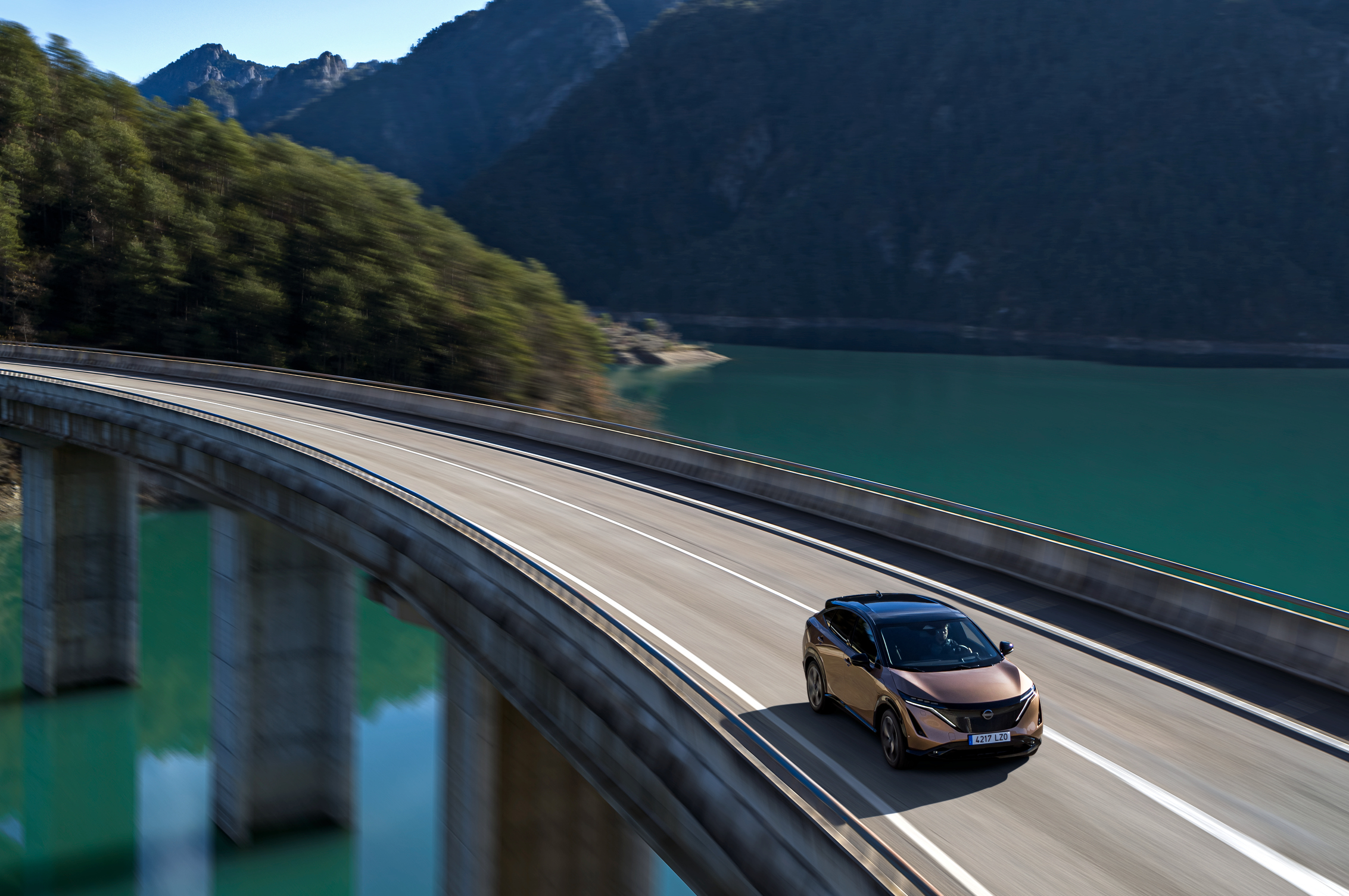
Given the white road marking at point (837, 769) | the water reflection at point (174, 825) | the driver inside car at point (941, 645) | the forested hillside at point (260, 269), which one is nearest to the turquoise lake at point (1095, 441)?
the forested hillside at point (260, 269)

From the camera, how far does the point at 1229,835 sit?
29.6ft

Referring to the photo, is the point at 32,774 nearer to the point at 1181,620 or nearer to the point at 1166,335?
the point at 1181,620

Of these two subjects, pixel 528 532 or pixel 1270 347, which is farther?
pixel 1270 347

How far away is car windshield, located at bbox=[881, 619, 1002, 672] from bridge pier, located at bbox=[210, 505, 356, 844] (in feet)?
47.7

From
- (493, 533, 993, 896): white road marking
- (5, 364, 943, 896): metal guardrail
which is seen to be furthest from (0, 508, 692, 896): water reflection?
(5, 364, 943, 896): metal guardrail

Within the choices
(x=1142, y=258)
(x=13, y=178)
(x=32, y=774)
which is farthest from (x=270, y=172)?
(x=1142, y=258)

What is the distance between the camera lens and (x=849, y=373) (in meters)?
123

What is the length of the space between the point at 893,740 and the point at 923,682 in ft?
2.26

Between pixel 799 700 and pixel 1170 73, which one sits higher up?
pixel 1170 73

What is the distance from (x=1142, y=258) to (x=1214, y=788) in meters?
182

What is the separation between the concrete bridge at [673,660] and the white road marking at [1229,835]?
4cm

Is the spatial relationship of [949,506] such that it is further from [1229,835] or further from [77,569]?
[77,569]

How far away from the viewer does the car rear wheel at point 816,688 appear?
11.4m

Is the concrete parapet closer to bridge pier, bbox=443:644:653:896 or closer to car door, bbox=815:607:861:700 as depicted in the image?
car door, bbox=815:607:861:700
